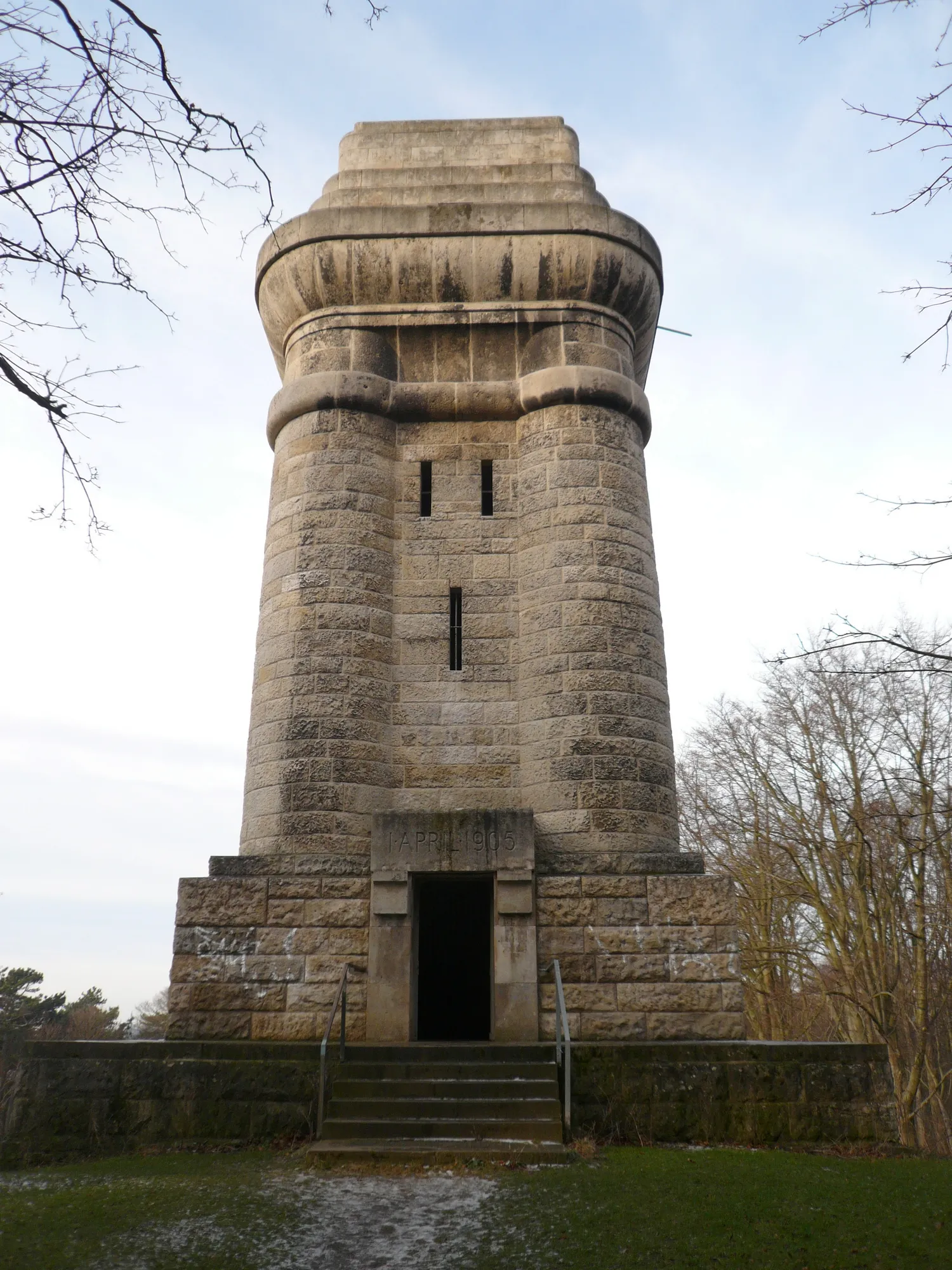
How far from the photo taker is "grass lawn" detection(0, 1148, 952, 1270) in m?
5.72

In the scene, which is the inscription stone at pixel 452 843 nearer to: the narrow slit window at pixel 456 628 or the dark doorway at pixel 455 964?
the narrow slit window at pixel 456 628

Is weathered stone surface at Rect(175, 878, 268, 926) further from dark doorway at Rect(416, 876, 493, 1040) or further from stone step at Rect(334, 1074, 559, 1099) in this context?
dark doorway at Rect(416, 876, 493, 1040)

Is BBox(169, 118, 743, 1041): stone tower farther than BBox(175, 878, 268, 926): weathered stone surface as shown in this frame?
No

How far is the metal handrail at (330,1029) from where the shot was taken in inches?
320

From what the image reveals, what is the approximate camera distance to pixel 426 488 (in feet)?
40.4

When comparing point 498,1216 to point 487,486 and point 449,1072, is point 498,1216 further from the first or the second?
point 487,486

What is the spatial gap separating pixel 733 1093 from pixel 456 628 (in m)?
5.48

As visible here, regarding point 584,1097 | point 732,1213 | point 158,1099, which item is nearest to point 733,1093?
point 584,1097

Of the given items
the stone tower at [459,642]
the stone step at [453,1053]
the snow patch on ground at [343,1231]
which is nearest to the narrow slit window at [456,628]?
the stone tower at [459,642]

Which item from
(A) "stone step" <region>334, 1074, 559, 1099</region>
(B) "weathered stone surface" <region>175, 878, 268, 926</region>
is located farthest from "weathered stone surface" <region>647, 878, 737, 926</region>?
(B) "weathered stone surface" <region>175, 878, 268, 926</region>

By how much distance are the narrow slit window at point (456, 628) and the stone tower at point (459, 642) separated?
4 cm

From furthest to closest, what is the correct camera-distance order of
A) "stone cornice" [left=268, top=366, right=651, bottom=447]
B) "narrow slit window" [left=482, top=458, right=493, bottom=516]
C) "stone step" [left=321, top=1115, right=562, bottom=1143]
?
1. "narrow slit window" [left=482, top=458, right=493, bottom=516]
2. "stone cornice" [left=268, top=366, right=651, bottom=447]
3. "stone step" [left=321, top=1115, right=562, bottom=1143]

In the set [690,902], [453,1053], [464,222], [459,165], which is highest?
[459,165]

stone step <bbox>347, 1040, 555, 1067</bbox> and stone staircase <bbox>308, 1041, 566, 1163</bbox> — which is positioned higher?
stone step <bbox>347, 1040, 555, 1067</bbox>
